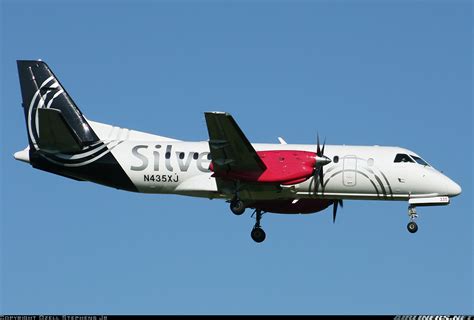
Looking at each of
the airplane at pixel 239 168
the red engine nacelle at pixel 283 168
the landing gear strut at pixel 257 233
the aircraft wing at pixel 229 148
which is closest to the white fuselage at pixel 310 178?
the airplane at pixel 239 168

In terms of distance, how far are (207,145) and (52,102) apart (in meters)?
7.02

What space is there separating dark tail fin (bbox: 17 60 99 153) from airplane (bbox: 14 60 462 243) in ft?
0.17

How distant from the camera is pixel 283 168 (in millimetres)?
33688

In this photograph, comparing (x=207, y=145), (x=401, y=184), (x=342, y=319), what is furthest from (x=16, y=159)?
(x=342, y=319)

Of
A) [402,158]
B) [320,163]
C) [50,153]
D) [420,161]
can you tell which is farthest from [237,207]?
[50,153]

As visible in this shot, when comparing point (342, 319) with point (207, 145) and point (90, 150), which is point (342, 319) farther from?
point (90, 150)

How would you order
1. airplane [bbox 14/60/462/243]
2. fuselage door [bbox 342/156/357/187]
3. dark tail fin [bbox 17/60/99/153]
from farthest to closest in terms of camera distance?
dark tail fin [bbox 17/60/99/153], fuselage door [bbox 342/156/357/187], airplane [bbox 14/60/462/243]

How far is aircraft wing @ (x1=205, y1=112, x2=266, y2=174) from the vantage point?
3178 centimetres

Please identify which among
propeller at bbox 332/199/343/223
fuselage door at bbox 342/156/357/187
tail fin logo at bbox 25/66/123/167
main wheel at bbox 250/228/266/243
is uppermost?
tail fin logo at bbox 25/66/123/167

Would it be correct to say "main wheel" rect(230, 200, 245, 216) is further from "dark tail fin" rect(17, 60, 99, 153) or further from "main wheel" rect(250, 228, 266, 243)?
"dark tail fin" rect(17, 60, 99, 153)

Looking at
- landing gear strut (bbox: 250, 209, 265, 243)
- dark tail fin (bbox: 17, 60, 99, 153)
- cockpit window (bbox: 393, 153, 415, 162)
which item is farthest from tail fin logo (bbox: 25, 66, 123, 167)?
cockpit window (bbox: 393, 153, 415, 162)

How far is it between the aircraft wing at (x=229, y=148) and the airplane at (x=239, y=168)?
38 mm

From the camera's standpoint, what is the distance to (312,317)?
78.3ft

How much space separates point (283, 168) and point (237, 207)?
2420mm
